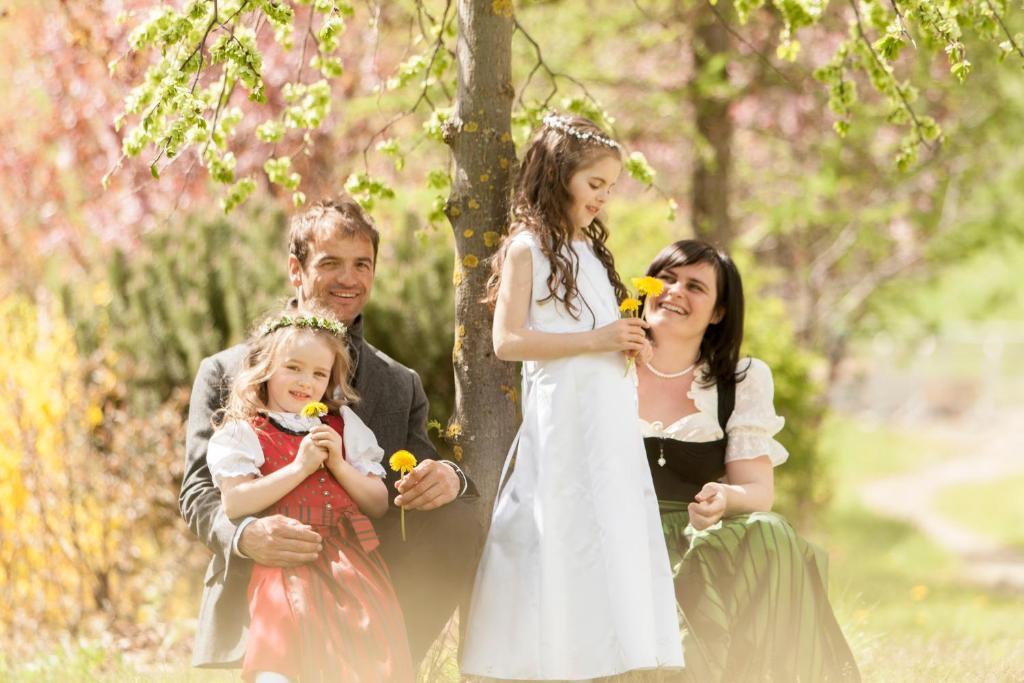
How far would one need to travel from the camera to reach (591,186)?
10.1ft

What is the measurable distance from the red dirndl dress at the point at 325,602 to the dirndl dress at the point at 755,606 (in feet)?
2.75

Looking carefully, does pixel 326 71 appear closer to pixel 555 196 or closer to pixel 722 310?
pixel 555 196

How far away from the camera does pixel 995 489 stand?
45.7ft

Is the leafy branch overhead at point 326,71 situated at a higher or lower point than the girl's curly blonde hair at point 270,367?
higher

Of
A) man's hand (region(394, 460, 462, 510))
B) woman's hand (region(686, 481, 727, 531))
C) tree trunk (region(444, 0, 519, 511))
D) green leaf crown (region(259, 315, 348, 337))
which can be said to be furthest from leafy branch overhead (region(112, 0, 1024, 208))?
woman's hand (region(686, 481, 727, 531))

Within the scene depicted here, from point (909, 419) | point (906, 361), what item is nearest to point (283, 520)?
point (906, 361)

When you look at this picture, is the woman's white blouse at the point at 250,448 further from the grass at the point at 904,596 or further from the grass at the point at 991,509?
the grass at the point at 991,509

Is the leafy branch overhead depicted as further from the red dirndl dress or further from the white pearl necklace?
the red dirndl dress

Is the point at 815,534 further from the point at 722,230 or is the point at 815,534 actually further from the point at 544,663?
the point at 544,663

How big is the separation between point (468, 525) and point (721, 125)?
481 cm

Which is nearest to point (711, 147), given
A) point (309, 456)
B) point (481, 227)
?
point (481, 227)

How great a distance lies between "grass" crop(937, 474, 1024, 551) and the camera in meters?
12.0

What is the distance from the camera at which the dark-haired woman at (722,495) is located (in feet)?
10.8

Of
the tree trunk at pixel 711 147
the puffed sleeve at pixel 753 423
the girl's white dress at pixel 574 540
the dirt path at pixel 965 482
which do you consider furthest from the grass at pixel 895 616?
the tree trunk at pixel 711 147
